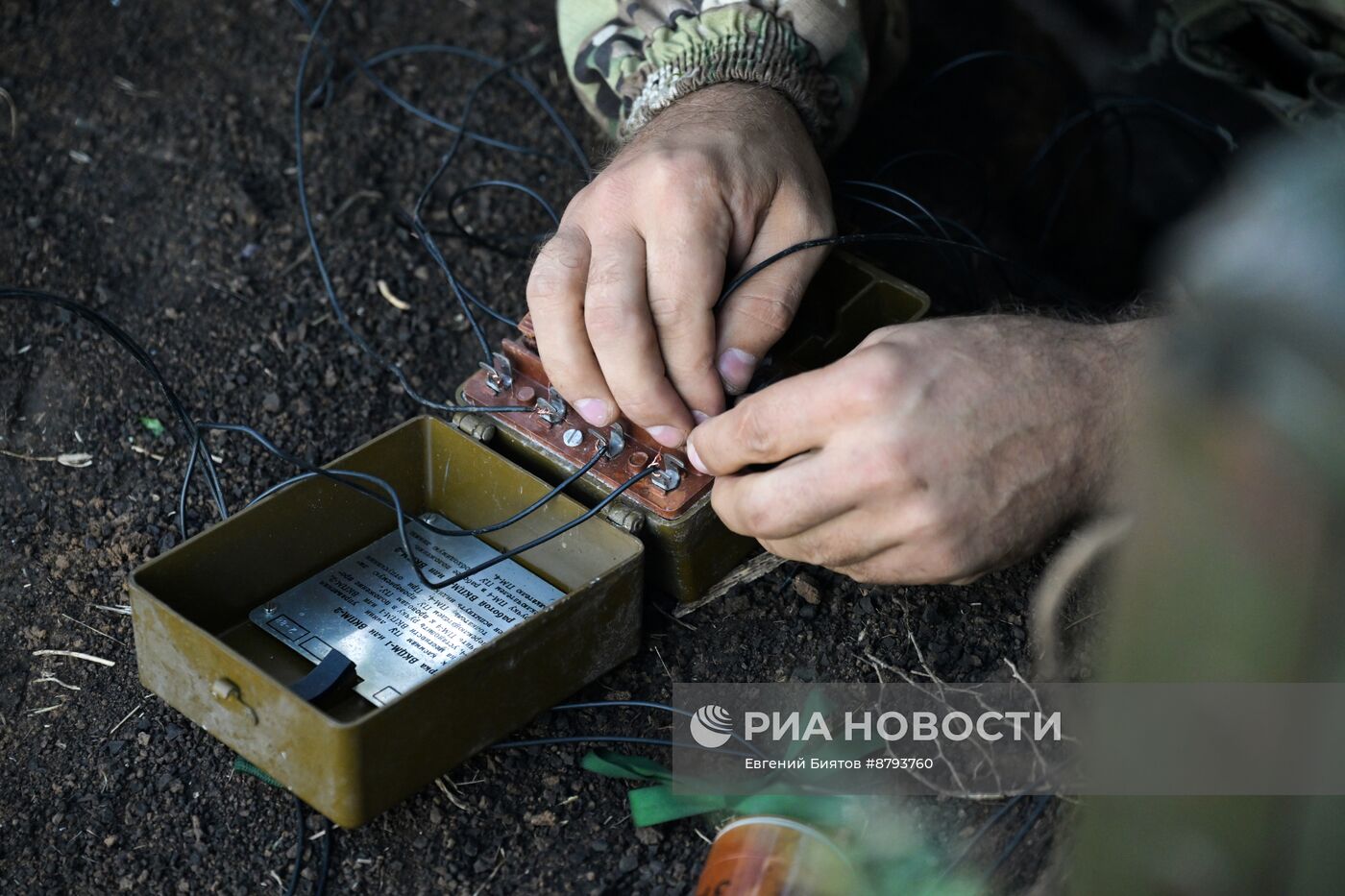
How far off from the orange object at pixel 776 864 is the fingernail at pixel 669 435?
36 centimetres

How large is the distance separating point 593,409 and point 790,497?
238 mm

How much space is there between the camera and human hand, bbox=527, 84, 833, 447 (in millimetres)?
1189

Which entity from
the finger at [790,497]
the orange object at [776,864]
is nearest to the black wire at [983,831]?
the orange object at [776,864]

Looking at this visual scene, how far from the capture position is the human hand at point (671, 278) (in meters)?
1.19

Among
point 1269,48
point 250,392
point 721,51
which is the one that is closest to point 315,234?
point 250,392

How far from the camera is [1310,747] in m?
0.60

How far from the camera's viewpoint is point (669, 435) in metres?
1.23

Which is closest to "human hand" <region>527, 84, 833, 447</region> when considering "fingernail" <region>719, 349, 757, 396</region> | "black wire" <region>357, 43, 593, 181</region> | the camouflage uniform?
"fingernail" <region>719, 349, 757, 396</region>

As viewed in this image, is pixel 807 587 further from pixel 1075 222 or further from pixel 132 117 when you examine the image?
pixel 132 117

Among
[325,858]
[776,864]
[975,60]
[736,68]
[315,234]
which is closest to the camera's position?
[776,864]

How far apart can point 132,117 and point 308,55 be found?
0.27 meters

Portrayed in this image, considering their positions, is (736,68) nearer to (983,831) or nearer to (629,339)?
(629,339)

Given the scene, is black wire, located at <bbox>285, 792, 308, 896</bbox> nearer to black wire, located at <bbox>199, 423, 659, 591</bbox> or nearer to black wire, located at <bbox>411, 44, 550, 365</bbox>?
black wire, located at <bbox>199, 423, 659, 591</bbox>

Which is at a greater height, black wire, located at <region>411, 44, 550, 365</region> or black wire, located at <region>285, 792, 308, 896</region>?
black wire, located at <region>411, 44, 550, 365</region>
